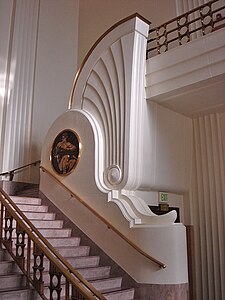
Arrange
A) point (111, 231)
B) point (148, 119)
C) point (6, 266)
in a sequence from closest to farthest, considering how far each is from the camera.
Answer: point (6, 266), point (111, 231), point (148, 119)

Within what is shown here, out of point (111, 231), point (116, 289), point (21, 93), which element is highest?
point (21, 93)

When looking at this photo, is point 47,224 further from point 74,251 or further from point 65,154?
point 65,154

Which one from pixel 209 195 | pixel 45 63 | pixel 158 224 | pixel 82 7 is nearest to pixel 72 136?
pixel 158 224

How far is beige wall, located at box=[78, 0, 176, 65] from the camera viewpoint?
945 centimetres

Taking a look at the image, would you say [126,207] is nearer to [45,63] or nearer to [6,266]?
[6,266]

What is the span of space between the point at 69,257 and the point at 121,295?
109cm

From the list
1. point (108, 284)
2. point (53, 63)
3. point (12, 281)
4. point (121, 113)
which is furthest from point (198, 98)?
point (53, 63)

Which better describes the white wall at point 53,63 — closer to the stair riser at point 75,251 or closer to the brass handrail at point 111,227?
the brass handrail at point 111,227

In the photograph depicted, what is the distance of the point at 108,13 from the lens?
11289 mm

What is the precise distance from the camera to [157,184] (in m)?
7.13

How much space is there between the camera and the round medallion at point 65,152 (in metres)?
7.42

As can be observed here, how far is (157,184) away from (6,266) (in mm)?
3351

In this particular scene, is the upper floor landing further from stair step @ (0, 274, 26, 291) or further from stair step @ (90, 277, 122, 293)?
stair step @ (0, 274, 26, 291)

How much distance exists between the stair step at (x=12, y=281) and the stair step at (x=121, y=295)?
1.25 m
